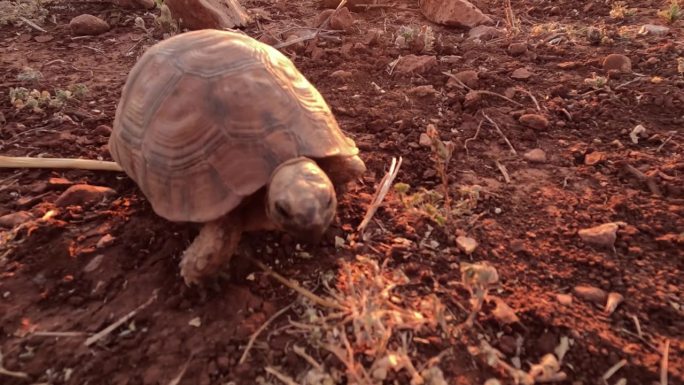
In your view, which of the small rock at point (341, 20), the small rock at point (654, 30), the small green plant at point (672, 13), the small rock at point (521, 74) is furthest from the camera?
the small rock at point (341, 20)

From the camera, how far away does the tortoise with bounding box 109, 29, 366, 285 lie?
78.7 inches

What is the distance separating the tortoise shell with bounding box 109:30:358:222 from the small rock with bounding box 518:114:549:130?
1426 millimetres

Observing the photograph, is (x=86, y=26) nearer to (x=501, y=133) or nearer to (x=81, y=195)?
(x=81, y=195)

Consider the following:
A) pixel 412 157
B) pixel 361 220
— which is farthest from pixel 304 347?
pixel 412 157

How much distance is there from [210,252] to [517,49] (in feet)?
10.5

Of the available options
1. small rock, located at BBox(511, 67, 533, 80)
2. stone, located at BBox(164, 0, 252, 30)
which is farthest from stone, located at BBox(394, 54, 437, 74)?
stone, located at BBox(164, 0, 252, 30)

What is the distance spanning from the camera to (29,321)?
6.66 feet

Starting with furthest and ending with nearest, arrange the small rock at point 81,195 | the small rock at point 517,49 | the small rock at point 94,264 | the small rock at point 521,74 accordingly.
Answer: the small rock at point 517,49 < the small rock at point 521,74 < the small rock at point 81,195 < the small rock at point 94,264

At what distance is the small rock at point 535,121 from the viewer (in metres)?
3.19

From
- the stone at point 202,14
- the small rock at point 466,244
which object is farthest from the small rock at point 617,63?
the stone at point 202,14

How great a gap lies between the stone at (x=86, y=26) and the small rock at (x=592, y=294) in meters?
4.87

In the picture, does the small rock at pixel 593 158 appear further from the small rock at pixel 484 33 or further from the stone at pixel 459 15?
the stone at pixel 459 15

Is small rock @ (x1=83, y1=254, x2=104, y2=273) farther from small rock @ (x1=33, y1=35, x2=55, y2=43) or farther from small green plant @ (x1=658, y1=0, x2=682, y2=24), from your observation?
small green plant @ (x1=658, y1=0, x2=682, y2=24)

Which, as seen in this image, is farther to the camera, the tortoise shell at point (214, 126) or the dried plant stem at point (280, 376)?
the tortoise shell at point (214, 126)
